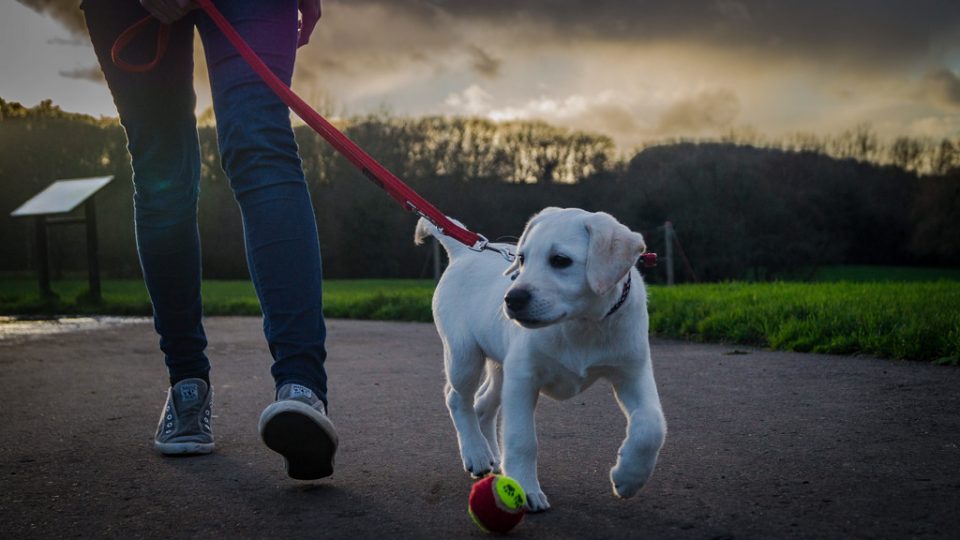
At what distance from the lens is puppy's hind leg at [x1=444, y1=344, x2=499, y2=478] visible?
10.3ft

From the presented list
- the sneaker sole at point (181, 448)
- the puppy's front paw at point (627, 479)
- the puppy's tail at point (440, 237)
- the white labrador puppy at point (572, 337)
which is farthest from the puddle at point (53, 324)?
the puppy's front paw at point (627, 479)

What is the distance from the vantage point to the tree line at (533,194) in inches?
1018

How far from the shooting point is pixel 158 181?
3.51 metres

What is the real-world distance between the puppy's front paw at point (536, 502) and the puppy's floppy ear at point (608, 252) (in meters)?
0.64

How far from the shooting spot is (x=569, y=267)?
2822 mm

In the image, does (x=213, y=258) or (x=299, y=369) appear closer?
(x=299, y=369)

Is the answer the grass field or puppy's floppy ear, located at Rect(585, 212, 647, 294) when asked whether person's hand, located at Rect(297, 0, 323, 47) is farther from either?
the grass field

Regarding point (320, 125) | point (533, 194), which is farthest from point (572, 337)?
point (533, 194)

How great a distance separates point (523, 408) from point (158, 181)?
1821 millimetres

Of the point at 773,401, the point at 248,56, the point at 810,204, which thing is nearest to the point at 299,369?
A: the point at 248,56

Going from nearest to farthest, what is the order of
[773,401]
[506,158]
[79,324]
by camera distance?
[773,401], [79,324], [506,158]

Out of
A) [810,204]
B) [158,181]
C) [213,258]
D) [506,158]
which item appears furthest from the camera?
[506,158]

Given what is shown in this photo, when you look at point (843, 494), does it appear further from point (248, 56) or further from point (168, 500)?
point (248, 56)

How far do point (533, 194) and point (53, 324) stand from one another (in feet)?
66.9
